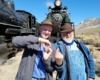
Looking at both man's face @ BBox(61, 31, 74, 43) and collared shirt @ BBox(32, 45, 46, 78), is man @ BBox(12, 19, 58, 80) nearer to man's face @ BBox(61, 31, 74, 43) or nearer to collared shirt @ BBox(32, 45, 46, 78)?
collared shirt @ BBox(32, 45, 46, 78)

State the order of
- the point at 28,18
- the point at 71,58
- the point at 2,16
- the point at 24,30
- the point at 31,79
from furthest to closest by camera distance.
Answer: the point at 28,18 → the point at 24,30 → the point at 2,16 → the point at 71,58 → the point at 31,79

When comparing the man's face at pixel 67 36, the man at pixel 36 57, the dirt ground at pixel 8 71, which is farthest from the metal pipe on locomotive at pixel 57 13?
the man at pixel 36 57

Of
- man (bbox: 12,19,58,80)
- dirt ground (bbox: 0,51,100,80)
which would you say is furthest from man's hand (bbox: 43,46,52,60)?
dirt ground (bbox: 0,51,100,80)

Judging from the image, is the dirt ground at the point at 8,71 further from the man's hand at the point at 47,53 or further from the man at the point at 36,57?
the man's hand at the point at 47,53

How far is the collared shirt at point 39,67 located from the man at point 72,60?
220 millimetres

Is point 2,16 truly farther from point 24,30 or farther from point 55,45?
point 55,45

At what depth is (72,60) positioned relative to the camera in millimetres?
2936

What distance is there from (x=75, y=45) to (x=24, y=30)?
12217mm

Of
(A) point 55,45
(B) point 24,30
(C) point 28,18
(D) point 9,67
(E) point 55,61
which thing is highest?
(C) point 28,18

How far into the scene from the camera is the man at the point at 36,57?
266cm

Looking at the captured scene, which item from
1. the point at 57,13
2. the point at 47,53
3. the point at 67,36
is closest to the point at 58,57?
the point at 47,53

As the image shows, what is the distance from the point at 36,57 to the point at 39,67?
13cm

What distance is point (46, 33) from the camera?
280cm

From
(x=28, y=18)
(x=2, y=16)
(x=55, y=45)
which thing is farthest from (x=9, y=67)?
(x=28, y=18)
